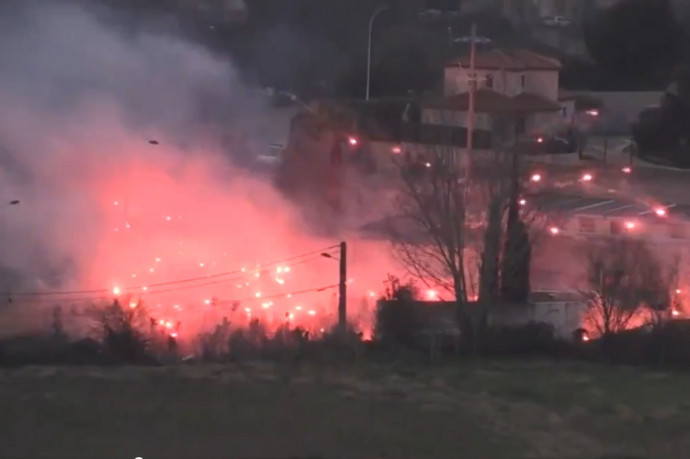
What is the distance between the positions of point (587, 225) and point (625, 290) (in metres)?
2.87

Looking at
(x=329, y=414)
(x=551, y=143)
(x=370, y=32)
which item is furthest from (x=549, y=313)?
(x=370, y=32)

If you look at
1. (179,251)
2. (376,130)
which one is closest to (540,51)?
(376,130)

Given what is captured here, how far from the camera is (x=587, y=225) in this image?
11.8m

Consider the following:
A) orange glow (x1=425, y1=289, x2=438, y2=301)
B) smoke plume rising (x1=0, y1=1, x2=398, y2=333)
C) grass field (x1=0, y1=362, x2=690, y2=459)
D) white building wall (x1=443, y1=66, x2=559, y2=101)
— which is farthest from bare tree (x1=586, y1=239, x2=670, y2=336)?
white building wall (x1=443, y1=66, x2=559, y2=101)

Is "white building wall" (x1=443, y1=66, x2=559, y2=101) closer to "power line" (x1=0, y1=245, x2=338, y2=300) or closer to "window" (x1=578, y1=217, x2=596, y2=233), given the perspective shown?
"window" (x1=578, y1=217, x2=596, y2=233)

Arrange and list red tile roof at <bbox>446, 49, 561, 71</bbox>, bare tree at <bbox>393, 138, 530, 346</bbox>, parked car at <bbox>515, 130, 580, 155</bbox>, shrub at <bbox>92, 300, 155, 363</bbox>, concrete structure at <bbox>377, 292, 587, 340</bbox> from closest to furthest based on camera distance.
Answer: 1. shrub at <bbox>92, 300, 155, 363</bbox>
2. concrete structure at <bbox>377, 292, 587, 340</bbox>
3. bare tree at <bbox>393, 138, 530, 346</bbox>
4. parked car at <bbox>515, 130, 580, 155</bbox>
5. red tile roof at <bbox>446, 49, 561, 71</bbox>

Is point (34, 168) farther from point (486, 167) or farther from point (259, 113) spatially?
point (486, 167)

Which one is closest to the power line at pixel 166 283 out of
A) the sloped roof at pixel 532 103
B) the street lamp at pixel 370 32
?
the sloped roof at pixel 532 103

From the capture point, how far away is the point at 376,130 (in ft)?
49.6

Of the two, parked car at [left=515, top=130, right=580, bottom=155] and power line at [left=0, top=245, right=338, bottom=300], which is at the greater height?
parked car at [left=515, top=130, right=580, bottom=155]

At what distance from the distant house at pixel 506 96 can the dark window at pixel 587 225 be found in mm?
1471

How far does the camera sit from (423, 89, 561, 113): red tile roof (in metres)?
14.2

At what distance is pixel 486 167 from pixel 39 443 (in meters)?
6.67

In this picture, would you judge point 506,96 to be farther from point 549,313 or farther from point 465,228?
point 549,313
